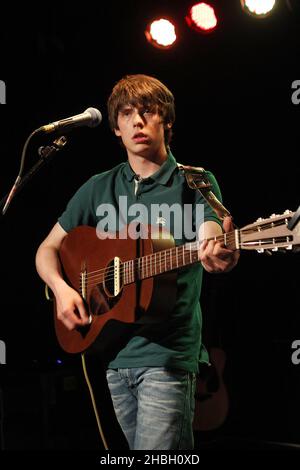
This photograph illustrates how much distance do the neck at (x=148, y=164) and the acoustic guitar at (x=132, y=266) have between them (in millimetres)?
302

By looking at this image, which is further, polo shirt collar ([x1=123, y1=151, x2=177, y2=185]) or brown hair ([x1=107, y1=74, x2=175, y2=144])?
brown hair ([x1=107, y1=74, x2=175, y2=144])

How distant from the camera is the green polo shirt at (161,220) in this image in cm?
224

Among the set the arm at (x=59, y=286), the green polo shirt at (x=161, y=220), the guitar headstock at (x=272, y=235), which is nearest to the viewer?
the guitar headstock at (x=272, y=235)

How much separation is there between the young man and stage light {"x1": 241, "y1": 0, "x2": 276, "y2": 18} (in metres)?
1.61

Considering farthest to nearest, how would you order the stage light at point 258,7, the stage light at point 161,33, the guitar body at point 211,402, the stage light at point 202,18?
the guitar body at point 211,402, the stage light at point 161,33, the stage light at point 202,18, the stage light at point 258,7

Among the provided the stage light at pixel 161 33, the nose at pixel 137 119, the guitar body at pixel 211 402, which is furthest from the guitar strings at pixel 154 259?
the stage light at pixel 161 33

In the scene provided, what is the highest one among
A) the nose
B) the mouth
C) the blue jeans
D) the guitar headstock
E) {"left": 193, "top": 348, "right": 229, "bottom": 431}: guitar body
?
the nose

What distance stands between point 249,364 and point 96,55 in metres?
2.83

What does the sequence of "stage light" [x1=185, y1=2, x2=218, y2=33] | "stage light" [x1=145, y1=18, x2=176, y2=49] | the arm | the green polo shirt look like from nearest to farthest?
the green polo shirt, the arm, "stage light" [x1=185, y1=2, x2=218, y2=33], "stage light" [x1=145, y1=18, x2=176, y2=49]

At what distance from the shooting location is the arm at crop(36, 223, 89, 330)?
2.62m

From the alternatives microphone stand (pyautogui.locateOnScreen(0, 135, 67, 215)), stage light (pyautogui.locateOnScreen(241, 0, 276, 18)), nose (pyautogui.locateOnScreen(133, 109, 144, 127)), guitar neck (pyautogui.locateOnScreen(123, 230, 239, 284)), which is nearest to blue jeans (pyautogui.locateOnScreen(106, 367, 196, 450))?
guitar neck (pyautogui.locateOnScreen(123, 230, 239, 284))

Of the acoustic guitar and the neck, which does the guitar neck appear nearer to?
the acoustic guitar

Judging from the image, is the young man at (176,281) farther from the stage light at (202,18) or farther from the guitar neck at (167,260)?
the stage light at (202,18)

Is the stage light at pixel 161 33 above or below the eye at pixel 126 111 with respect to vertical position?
above
